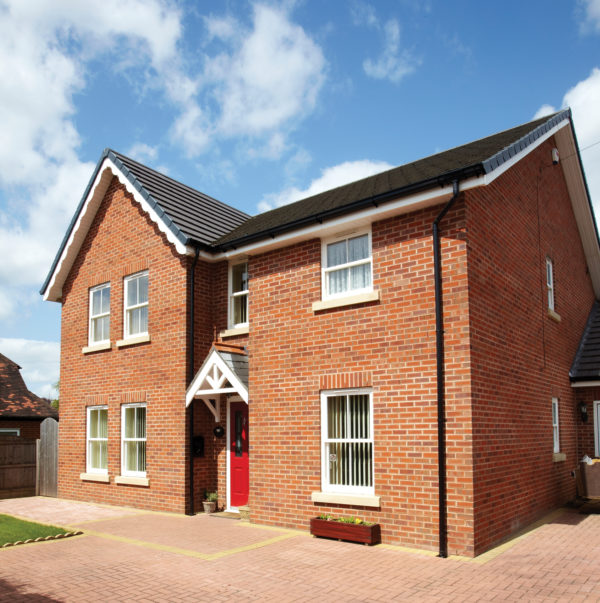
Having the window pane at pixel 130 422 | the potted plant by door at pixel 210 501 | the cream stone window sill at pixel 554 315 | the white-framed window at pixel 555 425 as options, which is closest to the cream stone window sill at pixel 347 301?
the potted plant by door at pixel 210 501

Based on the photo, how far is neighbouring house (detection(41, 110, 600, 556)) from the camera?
374 inches

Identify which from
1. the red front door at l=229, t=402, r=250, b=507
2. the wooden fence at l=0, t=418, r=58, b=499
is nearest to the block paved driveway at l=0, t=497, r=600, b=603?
the red front door at l=229, t=402, r=250, b=507

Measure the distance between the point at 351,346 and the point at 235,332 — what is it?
12.4 feet

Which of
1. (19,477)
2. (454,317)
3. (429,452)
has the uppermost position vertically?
(454,317)

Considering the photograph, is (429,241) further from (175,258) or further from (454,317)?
(175,258)

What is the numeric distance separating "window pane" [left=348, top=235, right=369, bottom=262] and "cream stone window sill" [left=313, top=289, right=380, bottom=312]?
744mm

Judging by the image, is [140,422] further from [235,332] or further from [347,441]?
[347,441]

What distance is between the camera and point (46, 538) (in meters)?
10.6

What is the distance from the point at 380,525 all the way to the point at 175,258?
754cm

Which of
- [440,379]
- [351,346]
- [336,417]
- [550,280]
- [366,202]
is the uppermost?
[366,202]

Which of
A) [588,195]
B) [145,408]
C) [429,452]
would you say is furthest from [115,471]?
[588,195]

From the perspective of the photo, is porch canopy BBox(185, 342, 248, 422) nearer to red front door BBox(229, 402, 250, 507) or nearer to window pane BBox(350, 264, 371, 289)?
red front door BBox(229, 402, 250, 507)

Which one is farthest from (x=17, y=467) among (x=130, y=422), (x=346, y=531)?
(x=346, y=531)

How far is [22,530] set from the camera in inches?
449
